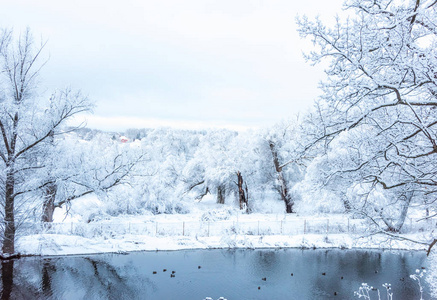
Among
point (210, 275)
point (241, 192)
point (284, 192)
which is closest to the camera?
point (210, 275)

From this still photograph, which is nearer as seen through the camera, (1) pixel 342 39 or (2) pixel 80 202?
(1) pixel 342 39

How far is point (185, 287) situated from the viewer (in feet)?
43.5

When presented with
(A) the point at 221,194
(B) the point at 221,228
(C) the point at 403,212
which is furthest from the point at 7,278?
(A) the point at 221,194

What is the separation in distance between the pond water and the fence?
2518 millimetres

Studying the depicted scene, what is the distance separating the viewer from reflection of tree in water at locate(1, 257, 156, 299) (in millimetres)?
11914

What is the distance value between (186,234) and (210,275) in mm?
6445

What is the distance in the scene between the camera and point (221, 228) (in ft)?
72.4

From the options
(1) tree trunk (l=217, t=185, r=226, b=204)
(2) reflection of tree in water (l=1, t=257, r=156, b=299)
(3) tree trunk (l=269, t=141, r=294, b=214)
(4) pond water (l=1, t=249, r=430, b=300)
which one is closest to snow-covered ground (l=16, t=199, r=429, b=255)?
(4) pond water (l=1, t=249, r=430, b=300)

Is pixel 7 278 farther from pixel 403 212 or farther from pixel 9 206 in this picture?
pixel 403 212

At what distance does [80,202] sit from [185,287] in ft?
49.5

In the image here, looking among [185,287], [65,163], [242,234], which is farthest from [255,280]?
[65,163]

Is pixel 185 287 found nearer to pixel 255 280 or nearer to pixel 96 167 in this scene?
pixel 255 280

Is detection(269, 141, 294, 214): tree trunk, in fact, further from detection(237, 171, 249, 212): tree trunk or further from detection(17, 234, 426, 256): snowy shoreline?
detection(17, 234, 426, 256): snowy shoreline

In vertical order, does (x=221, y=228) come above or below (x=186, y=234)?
above
